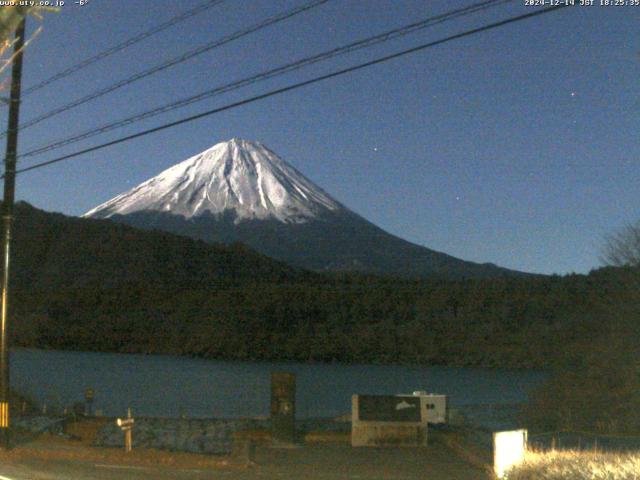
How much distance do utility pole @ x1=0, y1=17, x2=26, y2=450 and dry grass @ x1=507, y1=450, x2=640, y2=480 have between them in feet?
37.0

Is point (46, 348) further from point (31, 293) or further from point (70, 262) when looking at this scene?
point (70, 262)

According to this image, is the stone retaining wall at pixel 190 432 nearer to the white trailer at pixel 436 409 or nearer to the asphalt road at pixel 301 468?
the white trailer at pixel 436 409

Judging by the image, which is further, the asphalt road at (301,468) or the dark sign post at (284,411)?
the dark sign post at (284,411)

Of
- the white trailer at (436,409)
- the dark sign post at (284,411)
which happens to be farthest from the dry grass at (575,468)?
the white trailer at (436,409)

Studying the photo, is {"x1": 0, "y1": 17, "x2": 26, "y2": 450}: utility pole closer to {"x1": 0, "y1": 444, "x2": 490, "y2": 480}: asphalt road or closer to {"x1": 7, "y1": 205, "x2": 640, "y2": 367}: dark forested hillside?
{"x1": 0, "y1": 444, "x2": 490, "y2": 480}: asphalt road

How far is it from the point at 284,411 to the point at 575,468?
31.2 ft

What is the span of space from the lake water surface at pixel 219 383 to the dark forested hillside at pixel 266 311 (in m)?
2.87

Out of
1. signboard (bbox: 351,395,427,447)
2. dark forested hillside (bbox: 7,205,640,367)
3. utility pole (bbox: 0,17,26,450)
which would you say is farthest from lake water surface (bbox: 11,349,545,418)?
utility pole (bbox: 0,17,26,450)

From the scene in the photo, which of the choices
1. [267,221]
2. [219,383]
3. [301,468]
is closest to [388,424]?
[301,468]

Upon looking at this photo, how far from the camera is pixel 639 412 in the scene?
25172mm

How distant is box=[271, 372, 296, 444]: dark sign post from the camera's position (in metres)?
18.5

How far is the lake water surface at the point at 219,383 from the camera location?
35.0 meters

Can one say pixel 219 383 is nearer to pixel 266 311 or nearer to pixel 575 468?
pixel 266 311

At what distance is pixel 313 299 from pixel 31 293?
21122mm
